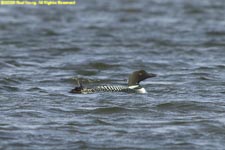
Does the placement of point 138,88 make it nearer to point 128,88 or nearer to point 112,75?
point 128,88

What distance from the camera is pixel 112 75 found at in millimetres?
18828

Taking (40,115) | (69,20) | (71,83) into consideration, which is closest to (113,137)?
(40,115)

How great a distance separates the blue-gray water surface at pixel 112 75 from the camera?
12.0 meters

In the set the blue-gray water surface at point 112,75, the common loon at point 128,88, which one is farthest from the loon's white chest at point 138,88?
the blue-gray water surface at point 112,75

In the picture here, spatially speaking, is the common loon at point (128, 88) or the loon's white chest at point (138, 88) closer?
the common loon at point (128, 88)

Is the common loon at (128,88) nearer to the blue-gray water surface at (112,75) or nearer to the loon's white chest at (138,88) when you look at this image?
the loon's white chest at (138,88)

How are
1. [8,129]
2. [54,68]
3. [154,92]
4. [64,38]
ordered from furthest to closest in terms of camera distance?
[64,38]
[54,68]
[154,92]
[8,129]

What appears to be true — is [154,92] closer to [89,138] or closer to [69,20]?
[89,138]

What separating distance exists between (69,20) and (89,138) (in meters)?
19.8

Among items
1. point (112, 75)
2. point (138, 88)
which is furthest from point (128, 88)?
point (112, 75)

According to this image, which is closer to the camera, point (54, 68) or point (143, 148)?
point (143, 148)

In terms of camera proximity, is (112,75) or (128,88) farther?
(112,75)

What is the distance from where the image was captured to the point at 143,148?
11.2 m

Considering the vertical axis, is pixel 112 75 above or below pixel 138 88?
below
